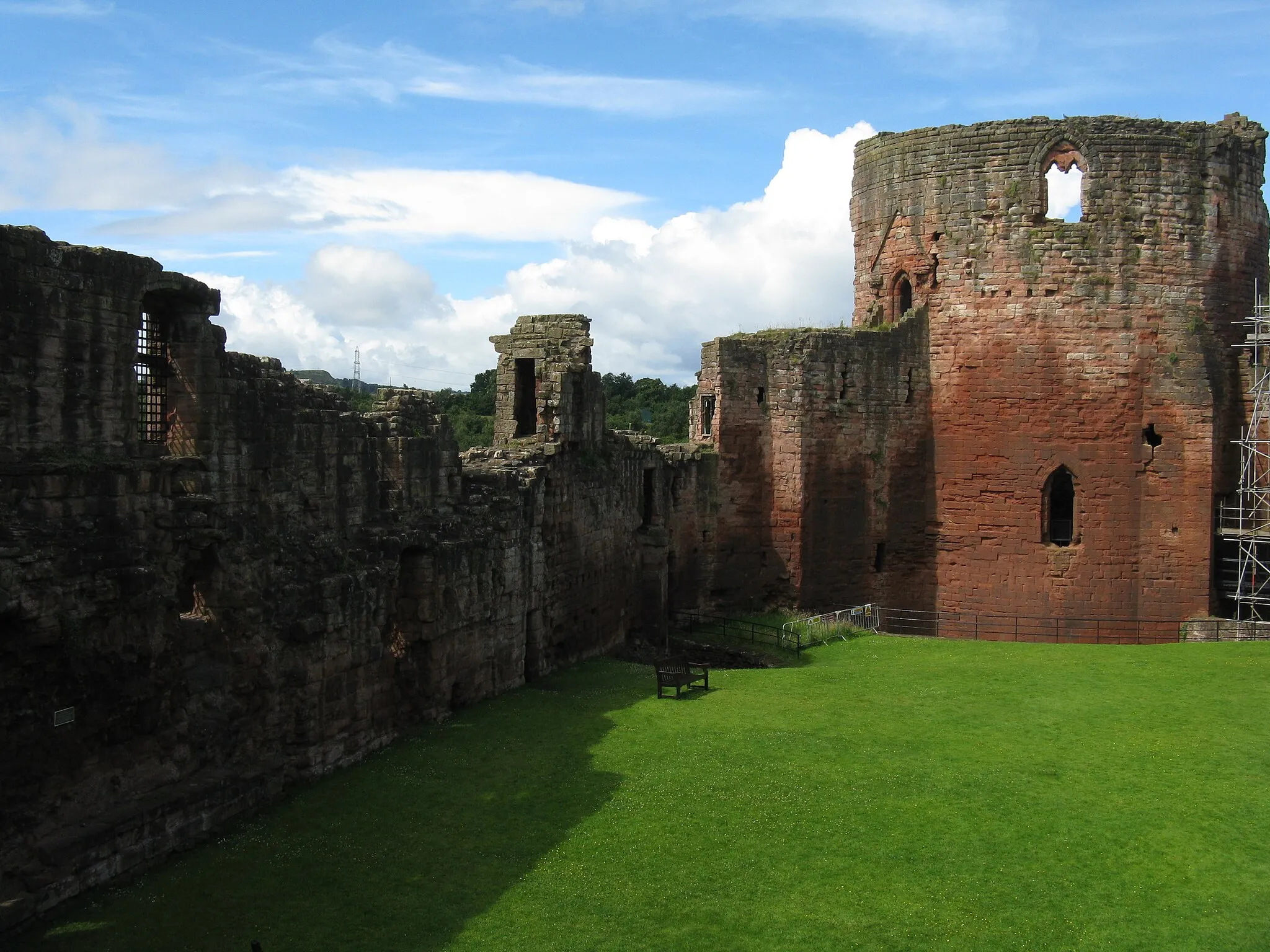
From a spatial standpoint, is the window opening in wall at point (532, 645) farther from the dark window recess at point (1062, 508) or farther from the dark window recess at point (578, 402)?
the dark window recess at point (1062, 508)

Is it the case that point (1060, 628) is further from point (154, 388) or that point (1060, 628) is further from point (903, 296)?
point (154, 388)

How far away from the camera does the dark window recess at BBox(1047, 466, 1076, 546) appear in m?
22.8

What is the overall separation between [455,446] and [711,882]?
6790 mm

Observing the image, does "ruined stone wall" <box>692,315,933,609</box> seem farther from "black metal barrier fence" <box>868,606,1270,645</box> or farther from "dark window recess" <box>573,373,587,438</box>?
"dark window recess" <box>573,373,587,438</box>

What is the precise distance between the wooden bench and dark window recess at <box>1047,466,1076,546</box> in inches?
385

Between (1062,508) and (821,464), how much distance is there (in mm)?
4665

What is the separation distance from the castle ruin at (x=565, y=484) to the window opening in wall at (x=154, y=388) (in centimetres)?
3

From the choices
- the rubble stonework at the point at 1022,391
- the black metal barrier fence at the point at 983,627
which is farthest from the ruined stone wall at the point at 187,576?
the rubble stonework at the point at 1022,391

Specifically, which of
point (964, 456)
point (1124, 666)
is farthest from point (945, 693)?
point (964, 456)

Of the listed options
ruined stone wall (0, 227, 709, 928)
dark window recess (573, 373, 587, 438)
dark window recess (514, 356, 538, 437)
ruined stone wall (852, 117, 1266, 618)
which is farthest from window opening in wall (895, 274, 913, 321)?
ruined stone wall (0, 227, 709, 928)

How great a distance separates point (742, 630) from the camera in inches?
853

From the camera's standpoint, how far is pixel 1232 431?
22.9 meters

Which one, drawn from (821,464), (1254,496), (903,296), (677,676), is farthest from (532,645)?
(1254,496)

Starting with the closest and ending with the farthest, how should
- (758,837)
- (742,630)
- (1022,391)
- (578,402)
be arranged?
(758,837), (578,402), (742,630), (1022,391)
